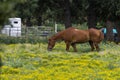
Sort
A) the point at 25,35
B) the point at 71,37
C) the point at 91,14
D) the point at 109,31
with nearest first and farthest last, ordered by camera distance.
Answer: the point at 71,37, the point at 25,35, the point at 91,14, the point at 109,31

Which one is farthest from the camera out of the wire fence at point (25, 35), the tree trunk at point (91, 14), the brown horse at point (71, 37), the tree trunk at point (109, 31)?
the tree trunk at point (109, 31)

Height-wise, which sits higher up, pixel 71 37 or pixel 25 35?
pixel 71 37

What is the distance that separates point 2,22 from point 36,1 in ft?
94.0

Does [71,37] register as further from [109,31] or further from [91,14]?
[109,31]

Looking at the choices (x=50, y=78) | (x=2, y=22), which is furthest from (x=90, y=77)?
(x=2, y=22)

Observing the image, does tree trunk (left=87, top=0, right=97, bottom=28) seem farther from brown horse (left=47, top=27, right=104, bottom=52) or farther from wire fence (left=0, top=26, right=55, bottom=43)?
brown horse (left=47, top=27, right=104, bottom=52)

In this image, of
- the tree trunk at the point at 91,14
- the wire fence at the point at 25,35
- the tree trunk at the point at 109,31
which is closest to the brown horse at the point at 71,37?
the wire fence at the point at 25,35

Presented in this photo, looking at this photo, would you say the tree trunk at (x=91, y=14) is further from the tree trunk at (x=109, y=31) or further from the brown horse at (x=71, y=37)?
the brown horse at (x=71, y=37)

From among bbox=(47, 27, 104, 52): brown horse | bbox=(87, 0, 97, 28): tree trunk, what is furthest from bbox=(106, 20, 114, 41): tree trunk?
bbox=(47, 27, 104, 52): brown horse

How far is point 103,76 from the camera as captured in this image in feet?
36.4

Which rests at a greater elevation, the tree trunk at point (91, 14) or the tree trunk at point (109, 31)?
the tree trunk at point (91, 14)

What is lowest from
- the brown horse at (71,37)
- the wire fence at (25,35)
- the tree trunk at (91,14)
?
the wire fence at (25,35)

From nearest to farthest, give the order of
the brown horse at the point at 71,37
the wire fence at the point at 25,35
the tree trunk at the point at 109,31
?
the brown horse at the point at 71,37
the wire fence at the point at 25,35
the tree trunk at the point at 109,31

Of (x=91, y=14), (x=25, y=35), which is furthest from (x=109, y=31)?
(x=25, y=35)
